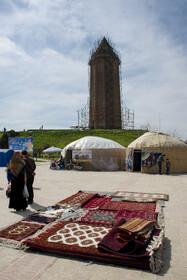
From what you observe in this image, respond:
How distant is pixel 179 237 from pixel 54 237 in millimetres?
2172

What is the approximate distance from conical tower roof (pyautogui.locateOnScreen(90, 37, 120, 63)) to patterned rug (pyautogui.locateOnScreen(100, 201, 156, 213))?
44.0 metres

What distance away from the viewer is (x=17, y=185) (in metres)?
5.89

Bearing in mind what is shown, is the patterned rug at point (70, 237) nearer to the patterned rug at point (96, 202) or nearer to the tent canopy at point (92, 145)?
the patterned rug at point (96, 202)

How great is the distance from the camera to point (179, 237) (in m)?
4.20

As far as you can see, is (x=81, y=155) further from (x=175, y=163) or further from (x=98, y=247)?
(x=98, y=247)

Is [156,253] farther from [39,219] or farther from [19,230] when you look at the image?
[39,219]

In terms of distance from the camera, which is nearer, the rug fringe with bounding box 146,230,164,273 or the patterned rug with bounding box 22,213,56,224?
the rug fringe with bounding box 146,230,164,273

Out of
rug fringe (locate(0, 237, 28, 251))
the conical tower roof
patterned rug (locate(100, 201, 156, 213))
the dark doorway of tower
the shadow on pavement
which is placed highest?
the conical tower roof

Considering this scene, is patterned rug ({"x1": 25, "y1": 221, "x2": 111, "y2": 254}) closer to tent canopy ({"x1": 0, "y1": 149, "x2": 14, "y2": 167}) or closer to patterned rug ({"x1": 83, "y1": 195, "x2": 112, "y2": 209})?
patterned rug ({"x1": 83, "y1": 195, "x2": 112, "y2": 209})

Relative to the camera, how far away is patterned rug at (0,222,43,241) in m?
4.02

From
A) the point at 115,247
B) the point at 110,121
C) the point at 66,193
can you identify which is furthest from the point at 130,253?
the point at 110,121

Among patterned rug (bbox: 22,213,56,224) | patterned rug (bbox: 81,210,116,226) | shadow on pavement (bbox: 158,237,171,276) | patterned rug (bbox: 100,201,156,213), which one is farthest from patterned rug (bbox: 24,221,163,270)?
patterned rug (bbox: 100,201,156,213)

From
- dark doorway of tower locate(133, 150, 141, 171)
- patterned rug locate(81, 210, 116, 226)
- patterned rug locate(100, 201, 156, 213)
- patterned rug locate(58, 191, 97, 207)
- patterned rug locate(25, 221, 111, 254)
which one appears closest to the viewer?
patterned rug locate(25, 221, 111, 254)

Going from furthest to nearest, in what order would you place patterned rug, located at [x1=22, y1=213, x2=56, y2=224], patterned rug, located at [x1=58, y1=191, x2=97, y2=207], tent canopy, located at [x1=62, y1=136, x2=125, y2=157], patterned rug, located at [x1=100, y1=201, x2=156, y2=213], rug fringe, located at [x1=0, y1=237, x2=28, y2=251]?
tent canopy, located at [x1=62, y1=136, x2=125, y2=157]
patterned rug, located at [x1=58, y1=191, x2=97, y2=207]
patterned rug, located at [x1=100, y1=201, x2=156, y2=213]
patterned rug, located at [x1=22, y1=213, x2=56, y2=224]
rug fringe, located at [x1=0, y1=237, x2=28, y2=251]
